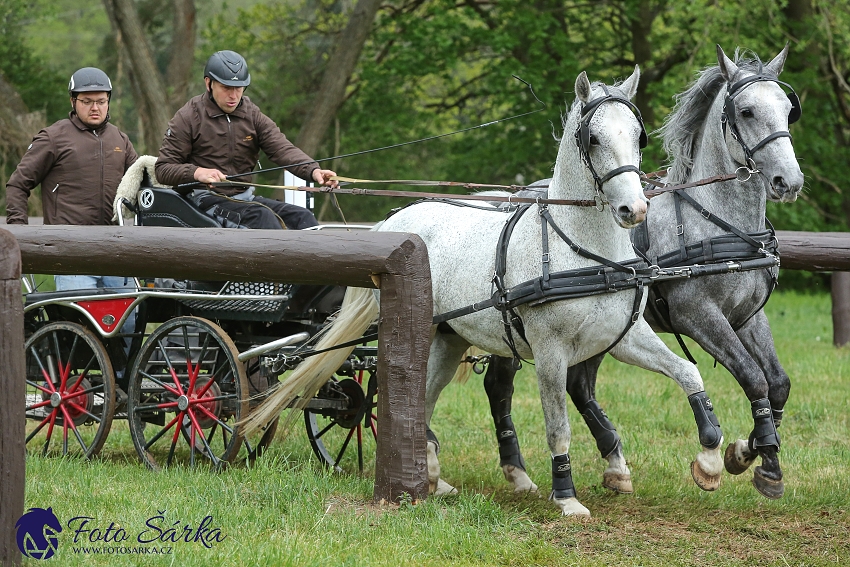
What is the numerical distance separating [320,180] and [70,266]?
1.65 meters

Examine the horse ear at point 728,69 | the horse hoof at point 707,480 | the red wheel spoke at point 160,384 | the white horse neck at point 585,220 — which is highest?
the horse ear at point 728,69

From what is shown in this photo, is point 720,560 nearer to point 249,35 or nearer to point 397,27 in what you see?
point 397,27

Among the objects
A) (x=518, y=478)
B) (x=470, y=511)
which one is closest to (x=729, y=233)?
(x=518, y=478)

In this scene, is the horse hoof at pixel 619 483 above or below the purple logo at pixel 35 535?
below

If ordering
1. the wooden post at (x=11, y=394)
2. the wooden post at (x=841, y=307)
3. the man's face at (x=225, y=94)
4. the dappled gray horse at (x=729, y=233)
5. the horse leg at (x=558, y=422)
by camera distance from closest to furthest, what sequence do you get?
1. the wooden post at (x=11, y=394)
2. the horse leg at (x=558, y=422)
3. the dappled gray horse at (x=729, y=233)
4. the man's face at (x=225, y=94)
5. the wooden post at (x=841, y=307)

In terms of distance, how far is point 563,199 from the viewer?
5.00 m

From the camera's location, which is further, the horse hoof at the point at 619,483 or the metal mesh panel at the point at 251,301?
the metal mesh panel at the point at 251,301

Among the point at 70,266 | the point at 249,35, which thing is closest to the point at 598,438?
the point at 70,266

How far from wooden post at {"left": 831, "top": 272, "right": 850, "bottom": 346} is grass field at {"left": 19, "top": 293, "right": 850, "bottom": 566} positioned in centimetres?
396

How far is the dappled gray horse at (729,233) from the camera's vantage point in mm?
5305

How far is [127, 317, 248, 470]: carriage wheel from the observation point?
19.2ft

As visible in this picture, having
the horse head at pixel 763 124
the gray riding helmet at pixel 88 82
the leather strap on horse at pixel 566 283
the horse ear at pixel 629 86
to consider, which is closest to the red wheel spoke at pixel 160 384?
the gray riding helmet at pixel 88 82

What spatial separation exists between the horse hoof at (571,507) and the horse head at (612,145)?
1.44 m

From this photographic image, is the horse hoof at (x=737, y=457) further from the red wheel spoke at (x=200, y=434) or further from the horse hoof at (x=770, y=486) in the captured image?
the red wheel spoke at (x=200, y=434)
